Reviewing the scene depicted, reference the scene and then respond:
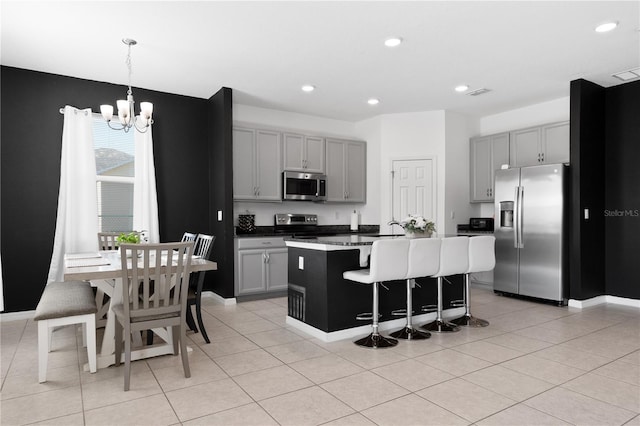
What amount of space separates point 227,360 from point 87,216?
269cm

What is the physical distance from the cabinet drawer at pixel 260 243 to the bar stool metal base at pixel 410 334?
2.35 meters

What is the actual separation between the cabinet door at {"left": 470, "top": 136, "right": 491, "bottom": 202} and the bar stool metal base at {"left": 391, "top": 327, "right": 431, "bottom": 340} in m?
3.22

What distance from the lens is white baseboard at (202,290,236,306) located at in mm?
5148

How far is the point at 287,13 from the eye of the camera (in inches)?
126

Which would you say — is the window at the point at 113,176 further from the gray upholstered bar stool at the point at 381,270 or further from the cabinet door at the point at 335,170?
the gray upholstered bar stool at the point at 381,270

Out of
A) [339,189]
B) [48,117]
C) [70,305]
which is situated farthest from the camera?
[339,189]

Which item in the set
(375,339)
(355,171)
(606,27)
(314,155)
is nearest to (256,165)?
(314,155)

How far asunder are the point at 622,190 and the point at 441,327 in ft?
10.2

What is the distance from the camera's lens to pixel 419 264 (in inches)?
139

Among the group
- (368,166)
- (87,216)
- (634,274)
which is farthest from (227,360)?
(634,274)

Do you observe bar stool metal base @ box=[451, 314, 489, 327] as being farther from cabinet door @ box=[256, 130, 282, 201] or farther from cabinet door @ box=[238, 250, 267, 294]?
cabinet door @ box=[256, 130, 282, 201]

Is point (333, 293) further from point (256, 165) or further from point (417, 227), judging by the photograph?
point (256, 165)

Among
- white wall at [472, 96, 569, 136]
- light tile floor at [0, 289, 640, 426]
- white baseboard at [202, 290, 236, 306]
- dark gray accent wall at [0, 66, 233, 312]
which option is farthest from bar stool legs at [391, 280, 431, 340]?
dark gray accent wall at [0, 66, 233, 312]

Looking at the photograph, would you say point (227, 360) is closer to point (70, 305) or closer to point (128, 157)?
point (70, 305)
